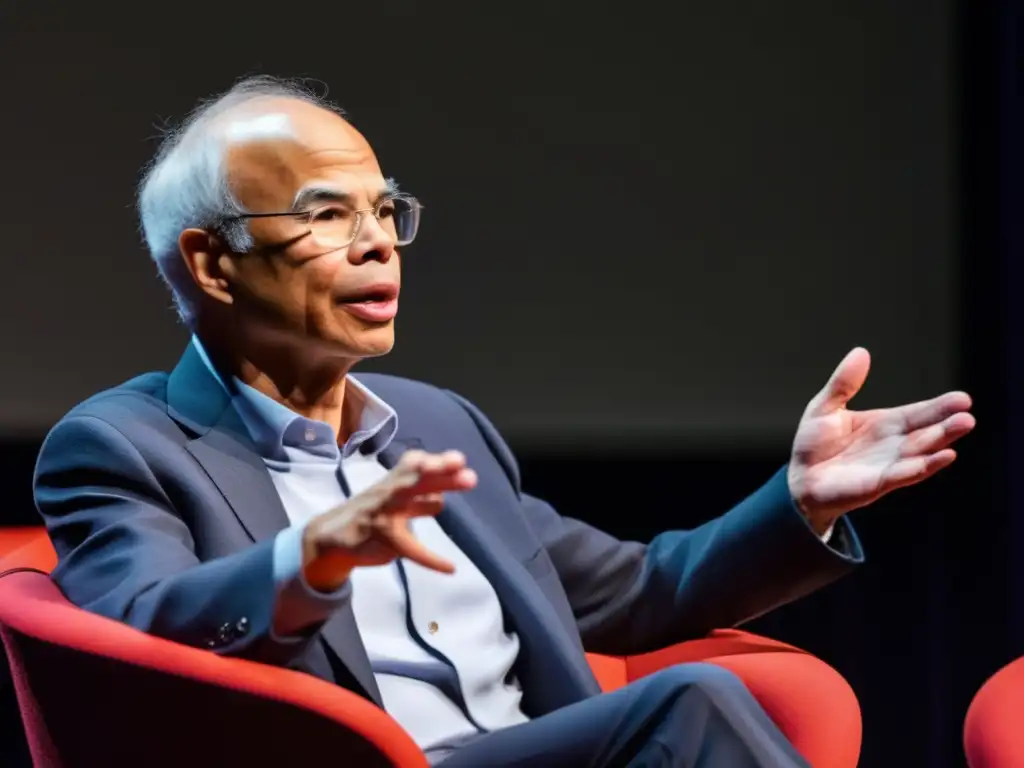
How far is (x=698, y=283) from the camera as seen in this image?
312 cm

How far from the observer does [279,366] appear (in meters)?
1.96

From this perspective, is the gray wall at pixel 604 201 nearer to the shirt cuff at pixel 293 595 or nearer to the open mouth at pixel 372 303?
the open mouth at pixel 372 303

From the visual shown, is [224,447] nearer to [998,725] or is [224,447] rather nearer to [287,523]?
[287,523]

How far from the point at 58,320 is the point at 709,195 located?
1.43 meters

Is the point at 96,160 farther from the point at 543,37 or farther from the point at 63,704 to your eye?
the point at 63,704

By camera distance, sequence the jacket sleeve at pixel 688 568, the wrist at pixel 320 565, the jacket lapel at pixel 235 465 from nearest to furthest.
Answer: the wrist at pixel 320 565
the jacket lapel at pixel 235 465
the jacket sleeve at pixel 688 568

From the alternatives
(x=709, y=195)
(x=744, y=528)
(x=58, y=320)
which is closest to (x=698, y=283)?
(x=709, y=195)

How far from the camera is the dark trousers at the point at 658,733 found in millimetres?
1539

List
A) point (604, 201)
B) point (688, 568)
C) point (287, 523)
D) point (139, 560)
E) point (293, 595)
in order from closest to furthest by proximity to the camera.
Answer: point (293, 595), point (139, 560), point (287, 523), point (688, 568), point (604, 201)

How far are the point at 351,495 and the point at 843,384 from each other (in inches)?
27.5

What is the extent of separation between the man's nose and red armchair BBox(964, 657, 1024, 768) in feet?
3.35

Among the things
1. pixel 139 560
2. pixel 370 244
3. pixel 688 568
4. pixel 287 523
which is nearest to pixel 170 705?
pixel 139 560

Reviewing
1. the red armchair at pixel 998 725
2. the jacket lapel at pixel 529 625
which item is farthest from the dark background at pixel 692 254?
the red armchair at pixel 998 725

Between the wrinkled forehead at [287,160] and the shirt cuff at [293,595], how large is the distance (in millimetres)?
562
